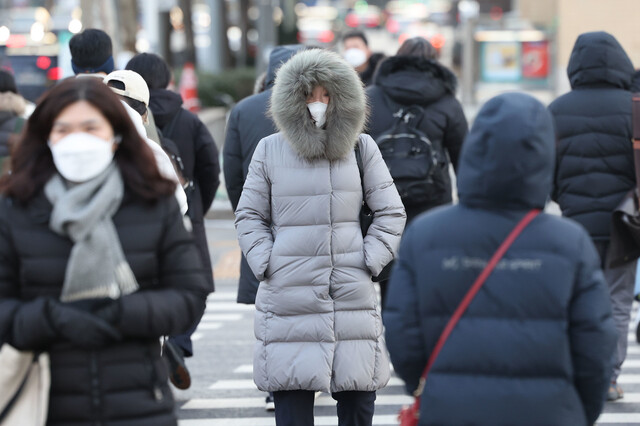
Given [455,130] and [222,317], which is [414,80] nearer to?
[455,130]

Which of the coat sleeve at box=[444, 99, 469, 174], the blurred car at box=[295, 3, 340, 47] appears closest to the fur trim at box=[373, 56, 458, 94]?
the coat sleeve at box=[444, 99, 469, 174]

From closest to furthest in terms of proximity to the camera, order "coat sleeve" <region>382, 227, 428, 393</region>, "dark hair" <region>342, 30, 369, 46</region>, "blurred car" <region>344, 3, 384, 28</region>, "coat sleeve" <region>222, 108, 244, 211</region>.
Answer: "coat sleeve" <region>382, 227, 428, 393</region> < "coat sleeve" <region>222, 108, 244, 211</region> < "dark hair" <region>342, 30, 369, 46</region> < "blurred car" <region>344, 3, 384, 28</region>

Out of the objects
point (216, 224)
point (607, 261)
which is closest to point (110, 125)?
point (607, 261)

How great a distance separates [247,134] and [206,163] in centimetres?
54

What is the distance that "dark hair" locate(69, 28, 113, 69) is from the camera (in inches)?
293

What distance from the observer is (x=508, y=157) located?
3.54m

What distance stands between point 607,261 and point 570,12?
20149mm

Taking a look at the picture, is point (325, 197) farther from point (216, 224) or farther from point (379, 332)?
point (216, 224)

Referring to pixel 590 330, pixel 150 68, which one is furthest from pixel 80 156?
pixel 150 68

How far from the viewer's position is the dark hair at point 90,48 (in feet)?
24.4

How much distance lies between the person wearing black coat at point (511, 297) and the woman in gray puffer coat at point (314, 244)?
1.83 metres

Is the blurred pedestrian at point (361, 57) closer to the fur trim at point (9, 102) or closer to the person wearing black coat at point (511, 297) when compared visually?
the fur trim at point (9, 102)

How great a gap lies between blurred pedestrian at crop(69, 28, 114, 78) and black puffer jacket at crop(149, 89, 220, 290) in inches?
16.9

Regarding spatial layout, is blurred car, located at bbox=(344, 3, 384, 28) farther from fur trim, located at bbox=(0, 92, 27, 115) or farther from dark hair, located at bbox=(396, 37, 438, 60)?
dark hair, located at bbox=(396, 37, 438, 60)
